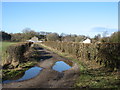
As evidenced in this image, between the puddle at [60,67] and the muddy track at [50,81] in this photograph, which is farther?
the puddle at [60,67]

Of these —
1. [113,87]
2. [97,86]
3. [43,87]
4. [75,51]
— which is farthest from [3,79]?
[75,51]

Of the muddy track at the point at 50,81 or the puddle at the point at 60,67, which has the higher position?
the muddy track at the point at 50,81

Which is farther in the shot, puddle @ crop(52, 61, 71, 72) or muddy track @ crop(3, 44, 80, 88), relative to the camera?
puddle @ crop(52, 61, 71, 72)

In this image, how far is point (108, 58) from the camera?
10625 mm

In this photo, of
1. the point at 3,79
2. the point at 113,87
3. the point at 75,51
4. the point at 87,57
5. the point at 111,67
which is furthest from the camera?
the point at 75,51

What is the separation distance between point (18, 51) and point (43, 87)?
6.55 metres

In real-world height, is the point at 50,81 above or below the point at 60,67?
above

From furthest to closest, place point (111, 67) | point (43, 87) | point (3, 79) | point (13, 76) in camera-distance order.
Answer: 1. point (111, 67)
2. point (13, 76)
3. point (3, 79)
4. point (43, 87)

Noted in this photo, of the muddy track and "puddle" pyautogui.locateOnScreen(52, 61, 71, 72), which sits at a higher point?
the muddy track

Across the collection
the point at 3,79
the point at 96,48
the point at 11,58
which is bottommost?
the point at 3,79

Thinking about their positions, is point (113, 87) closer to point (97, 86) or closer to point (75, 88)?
point (97, 86)

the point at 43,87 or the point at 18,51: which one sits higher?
the point at 18,51

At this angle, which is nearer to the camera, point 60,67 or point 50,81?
point 50,81

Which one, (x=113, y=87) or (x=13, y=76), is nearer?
(x=113, y=87)
